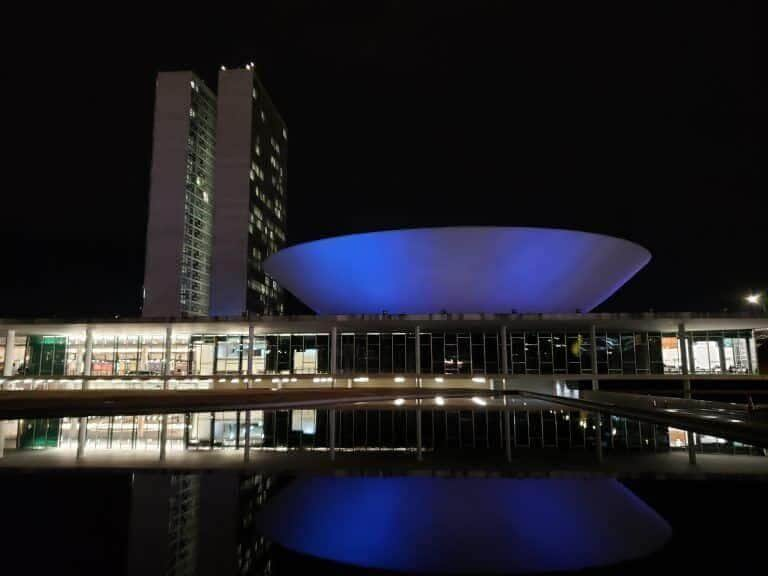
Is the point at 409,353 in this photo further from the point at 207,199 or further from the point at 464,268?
the point at 207,199

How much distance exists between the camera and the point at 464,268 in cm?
2952

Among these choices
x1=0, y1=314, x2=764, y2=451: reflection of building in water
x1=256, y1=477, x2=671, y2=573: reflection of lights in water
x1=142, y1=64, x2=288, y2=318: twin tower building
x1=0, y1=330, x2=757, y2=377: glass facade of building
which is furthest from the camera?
x1=142, y1=64, x2=288, y2=318: twin tower building

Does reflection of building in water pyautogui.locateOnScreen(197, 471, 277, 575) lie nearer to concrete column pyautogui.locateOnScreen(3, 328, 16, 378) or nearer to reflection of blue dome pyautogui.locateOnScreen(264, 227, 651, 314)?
reflection of blue dome pyautogui.locateOnScreen(264, 227, 651, 314)

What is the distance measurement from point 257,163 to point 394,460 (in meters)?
72.5

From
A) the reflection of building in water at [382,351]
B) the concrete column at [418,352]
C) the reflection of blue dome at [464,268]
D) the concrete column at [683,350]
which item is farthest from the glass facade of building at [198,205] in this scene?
the concrete column at [683,350]

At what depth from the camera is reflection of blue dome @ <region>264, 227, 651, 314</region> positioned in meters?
28.7

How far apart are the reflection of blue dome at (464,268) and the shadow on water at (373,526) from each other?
2440 centimetres

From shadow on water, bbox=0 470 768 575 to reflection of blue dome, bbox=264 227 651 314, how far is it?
80.1ft

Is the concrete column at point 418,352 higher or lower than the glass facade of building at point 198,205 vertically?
lower

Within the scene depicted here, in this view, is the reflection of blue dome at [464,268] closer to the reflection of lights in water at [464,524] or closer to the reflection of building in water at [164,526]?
the reflection of lights in water at [464,524]

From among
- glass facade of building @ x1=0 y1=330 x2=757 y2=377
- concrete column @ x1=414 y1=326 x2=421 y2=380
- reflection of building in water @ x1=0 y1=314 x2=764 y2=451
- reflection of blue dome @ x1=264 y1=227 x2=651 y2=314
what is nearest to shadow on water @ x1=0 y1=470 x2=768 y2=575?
reflection of building in water @ x1=0 y1=314 x2=764 y2=451

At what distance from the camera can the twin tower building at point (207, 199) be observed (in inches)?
2525

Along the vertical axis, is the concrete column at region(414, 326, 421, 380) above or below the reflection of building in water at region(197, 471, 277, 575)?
above

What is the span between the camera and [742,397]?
32906mm
